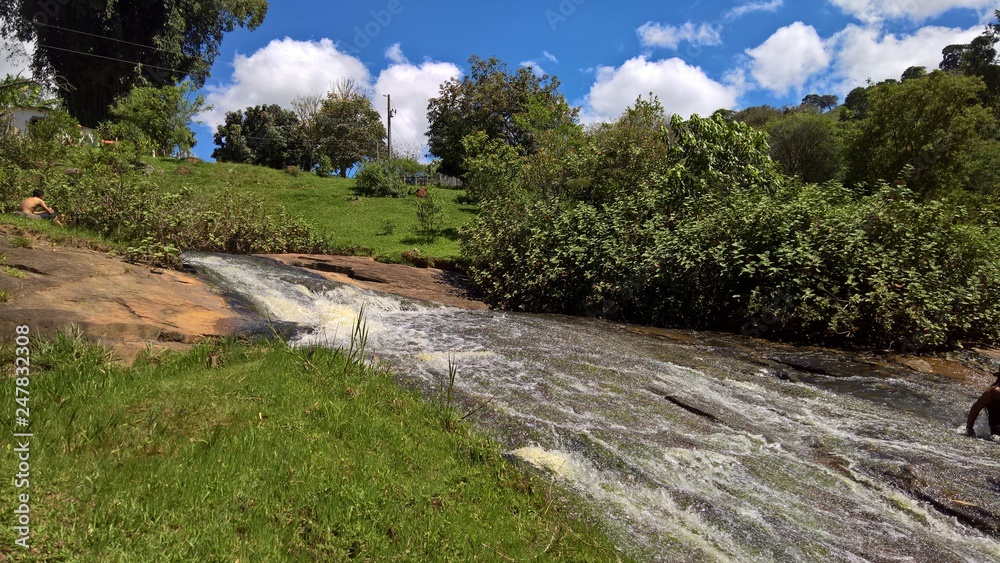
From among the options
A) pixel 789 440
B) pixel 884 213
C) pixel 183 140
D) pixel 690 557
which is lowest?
pixel 690 557

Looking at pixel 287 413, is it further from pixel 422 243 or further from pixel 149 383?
pixel 422 243

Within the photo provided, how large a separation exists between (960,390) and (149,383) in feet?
28.3

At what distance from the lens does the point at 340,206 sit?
21.8 m

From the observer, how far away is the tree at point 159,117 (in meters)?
26.6

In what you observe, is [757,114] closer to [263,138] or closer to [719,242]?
[263,138]

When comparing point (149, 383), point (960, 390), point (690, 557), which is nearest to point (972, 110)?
point (960, 390)

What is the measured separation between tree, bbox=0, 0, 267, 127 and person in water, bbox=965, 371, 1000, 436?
40117 millimetres

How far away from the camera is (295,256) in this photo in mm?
13016

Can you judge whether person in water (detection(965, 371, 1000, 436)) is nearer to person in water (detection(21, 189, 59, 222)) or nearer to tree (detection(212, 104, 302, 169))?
person in water (detection(21, 189, 59, 222))

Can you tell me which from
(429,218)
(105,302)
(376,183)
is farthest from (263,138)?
(105,302)

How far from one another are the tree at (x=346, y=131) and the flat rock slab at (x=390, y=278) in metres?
33.4

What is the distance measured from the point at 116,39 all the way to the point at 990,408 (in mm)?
42353

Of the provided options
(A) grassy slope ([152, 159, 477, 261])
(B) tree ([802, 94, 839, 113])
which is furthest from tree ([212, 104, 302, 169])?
(B) tree ([802, 94, 839, 113])

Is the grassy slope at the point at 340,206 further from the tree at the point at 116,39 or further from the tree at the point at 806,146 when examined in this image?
the tree at the point at 806,146
